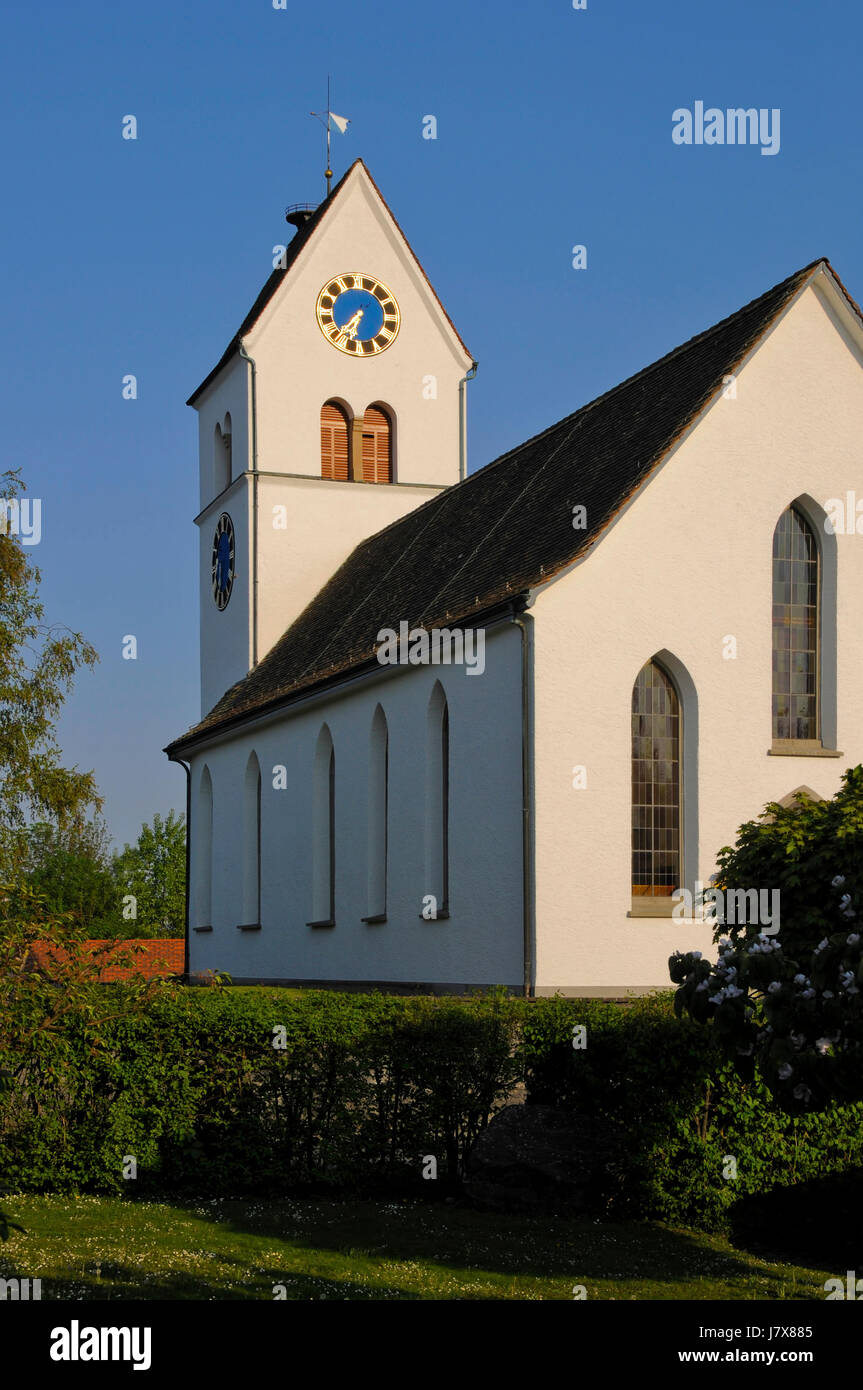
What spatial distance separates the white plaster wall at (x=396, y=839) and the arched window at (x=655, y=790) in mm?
1644

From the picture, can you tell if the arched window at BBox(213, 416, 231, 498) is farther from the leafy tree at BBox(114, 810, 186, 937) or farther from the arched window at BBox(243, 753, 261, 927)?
the leafy tree at BBox(114, 810, 186, 937)

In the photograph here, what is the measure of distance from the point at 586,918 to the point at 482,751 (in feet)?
9.96

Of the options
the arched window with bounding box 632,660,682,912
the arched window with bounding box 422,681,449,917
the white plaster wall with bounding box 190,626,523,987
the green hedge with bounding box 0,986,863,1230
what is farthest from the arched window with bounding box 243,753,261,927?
the green hedge with bounding box 0,986,863,1230

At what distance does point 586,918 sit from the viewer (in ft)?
67.9

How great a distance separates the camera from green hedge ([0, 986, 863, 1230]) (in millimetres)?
14094

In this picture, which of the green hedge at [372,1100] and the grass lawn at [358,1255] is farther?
the green hedge at [372,1100]

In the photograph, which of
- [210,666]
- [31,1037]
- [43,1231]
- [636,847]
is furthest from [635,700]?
[210,666]

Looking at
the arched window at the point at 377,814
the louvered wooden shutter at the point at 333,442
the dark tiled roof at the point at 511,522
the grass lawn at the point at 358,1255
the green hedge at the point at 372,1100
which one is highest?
the louvered wooden shutter at the point at 333,442

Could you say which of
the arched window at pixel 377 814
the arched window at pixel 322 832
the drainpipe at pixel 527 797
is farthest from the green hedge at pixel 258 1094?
the arched window at pixel 322 832

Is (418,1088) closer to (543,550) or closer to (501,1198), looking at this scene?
(501,1198)

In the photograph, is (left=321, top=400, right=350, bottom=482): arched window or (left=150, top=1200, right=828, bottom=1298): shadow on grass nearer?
(left=150, top=1200, right=828, bottom=1298): shadow on grass

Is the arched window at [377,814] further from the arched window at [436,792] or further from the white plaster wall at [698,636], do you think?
the white plaster wall at [698,636]

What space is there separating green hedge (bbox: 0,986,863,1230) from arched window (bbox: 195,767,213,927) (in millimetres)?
23759

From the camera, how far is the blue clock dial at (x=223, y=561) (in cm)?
3972
